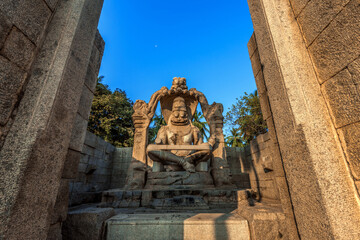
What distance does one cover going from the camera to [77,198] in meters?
3.76

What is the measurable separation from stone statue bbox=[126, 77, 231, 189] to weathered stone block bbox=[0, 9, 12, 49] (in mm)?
3868

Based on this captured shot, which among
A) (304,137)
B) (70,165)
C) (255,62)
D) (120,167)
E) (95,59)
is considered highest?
(95,59)

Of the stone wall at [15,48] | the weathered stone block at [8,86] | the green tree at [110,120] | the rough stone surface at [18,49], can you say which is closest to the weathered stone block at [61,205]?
the stone wall at [15,48]

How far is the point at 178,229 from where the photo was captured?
194 cm

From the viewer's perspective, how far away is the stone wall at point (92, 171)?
158 inches

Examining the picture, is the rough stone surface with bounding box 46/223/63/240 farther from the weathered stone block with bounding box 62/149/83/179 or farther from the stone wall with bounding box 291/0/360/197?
the stone wall with bounding box 291/0/360/197

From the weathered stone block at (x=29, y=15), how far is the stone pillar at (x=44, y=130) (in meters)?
0.12

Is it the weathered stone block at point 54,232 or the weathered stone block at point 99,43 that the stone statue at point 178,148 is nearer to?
the weathered stone block at point 54,232

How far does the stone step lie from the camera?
1914 mm

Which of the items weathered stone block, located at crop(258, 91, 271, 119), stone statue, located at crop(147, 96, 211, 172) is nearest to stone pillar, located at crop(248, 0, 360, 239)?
weathered stone block, located at crop(258, 91, 271, 119)

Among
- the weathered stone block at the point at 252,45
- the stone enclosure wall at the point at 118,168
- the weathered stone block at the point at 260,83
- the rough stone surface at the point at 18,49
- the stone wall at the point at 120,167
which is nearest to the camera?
the rough stone surface at the point at 18,49

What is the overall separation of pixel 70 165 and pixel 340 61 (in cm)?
296

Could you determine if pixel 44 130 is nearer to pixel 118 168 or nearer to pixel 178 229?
pixel 178 229

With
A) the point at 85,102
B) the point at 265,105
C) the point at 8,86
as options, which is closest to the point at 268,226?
the point at 265,105
